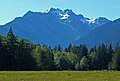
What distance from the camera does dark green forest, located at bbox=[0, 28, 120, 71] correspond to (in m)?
112

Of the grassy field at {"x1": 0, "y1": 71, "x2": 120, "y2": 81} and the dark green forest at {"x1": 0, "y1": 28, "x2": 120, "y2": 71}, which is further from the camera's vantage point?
the dark green forest at {"x1": 0, "y1": 28, "x2": 120, "y2": 71}

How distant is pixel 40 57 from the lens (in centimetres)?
14062

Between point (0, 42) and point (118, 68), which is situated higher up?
point (0, 42)

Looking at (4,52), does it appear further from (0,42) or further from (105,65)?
(105,65)

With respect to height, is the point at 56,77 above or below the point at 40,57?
below

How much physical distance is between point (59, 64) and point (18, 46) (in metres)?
50.6

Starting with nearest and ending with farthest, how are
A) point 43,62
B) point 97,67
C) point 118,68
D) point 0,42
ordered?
point 0,42 → point 43,62 → point 118,68 → point 97,67

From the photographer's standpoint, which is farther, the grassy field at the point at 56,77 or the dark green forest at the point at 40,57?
the dark green forest at the point at 40,57

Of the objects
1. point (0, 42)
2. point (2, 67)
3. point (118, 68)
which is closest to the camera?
point (2, 67)

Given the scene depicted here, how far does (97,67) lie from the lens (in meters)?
178

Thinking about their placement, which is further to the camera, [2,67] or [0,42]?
[0,42]

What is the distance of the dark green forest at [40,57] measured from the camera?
4429 inches

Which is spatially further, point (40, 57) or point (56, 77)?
point (40, 57)

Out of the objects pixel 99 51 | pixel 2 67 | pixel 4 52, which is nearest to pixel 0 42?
pixel 4 52
